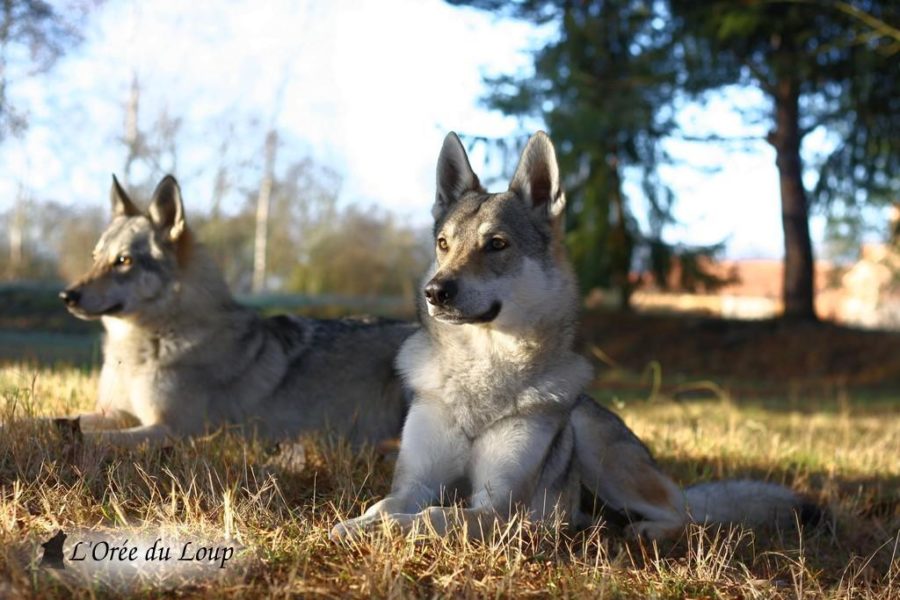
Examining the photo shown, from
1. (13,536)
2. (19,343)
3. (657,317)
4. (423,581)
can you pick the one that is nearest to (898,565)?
(423,581)

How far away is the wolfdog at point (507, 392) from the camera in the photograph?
3559 mm

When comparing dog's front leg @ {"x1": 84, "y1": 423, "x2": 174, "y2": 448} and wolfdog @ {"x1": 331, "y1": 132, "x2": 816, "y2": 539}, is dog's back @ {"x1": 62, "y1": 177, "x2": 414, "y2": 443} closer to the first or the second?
dog's front leg @ {"x1": 84, "y1": 423, "x2": 174, "y2": 448}

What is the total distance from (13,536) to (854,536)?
13.9 feet

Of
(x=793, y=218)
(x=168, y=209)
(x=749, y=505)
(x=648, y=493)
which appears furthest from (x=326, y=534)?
(x=793, y=218)

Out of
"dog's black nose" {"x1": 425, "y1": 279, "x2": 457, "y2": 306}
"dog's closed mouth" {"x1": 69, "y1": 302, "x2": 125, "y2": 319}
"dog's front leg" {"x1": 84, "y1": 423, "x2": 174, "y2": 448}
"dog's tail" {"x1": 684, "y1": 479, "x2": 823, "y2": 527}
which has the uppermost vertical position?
"dog's black nose" {"x1": 425, "y1": 279, "x2": 457, "y2": 306}

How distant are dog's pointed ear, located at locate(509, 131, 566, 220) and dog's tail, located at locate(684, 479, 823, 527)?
5.76 feet

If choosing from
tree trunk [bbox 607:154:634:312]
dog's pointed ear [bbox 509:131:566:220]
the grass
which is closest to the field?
the grass

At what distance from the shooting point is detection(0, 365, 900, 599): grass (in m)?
2.67

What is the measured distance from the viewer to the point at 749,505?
4.54 meters

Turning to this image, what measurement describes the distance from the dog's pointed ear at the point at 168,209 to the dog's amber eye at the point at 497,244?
9.11ft

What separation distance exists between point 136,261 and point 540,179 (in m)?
2.99

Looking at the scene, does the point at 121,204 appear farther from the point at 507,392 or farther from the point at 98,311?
the point at 507,392

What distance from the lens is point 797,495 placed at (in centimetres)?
475

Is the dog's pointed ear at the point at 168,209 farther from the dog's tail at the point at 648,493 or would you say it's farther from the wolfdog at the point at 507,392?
the dog's tail at the point at 648,493
